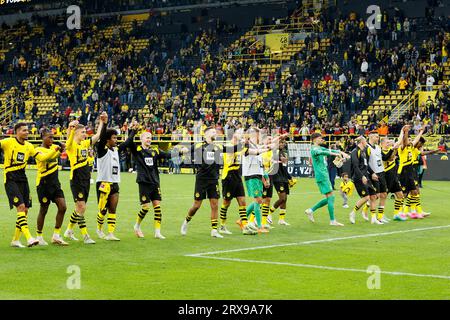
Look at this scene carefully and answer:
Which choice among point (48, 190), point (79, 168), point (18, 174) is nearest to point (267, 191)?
point (79, 168)

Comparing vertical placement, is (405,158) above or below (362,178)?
above

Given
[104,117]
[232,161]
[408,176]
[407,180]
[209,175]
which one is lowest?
[407,180]

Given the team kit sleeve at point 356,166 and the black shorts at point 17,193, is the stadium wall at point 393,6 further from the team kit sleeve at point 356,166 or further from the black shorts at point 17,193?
the black shorts at point 17,193

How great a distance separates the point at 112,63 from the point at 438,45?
84.9 ft

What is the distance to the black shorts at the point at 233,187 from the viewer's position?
18078 mm

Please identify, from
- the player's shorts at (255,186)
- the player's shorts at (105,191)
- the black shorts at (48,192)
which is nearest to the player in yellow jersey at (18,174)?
the black shorts at (48,192)

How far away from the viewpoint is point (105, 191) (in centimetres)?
1709

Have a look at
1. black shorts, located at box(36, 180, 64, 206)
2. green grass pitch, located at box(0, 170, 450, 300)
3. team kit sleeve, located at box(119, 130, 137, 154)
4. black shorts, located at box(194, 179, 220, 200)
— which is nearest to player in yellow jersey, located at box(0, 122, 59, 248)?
black shorts, located at box(36, 180, 64, 206)

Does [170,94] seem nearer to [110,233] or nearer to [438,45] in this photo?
[438,45]

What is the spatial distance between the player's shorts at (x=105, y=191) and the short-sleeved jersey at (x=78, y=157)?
432 millimetres

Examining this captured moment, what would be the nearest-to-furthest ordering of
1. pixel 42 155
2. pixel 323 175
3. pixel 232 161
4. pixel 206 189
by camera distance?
1. pixel 42 155
2. pixel 206 189
3. pixel 232 161
4. pixel 323 175

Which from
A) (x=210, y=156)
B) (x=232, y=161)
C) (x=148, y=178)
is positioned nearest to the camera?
(x=148, y=178)

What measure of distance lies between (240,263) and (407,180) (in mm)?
10142

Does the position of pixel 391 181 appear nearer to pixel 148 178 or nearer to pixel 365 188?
pixel 365 188
